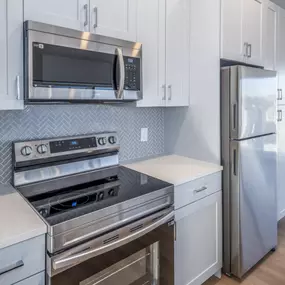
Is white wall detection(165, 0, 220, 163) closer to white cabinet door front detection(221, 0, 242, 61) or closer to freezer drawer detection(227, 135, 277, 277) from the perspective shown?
white cabinet door front detection(221, 0, 242, 61)

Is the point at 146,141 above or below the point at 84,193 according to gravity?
above

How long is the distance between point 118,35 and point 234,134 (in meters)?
1.04

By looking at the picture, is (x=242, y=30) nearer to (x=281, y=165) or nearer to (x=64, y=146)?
(x=281, y=165)

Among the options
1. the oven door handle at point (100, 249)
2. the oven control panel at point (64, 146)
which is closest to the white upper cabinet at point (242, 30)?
the oven control panel at point (64, 146)

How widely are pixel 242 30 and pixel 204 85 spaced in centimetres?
60

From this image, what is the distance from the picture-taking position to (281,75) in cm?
298

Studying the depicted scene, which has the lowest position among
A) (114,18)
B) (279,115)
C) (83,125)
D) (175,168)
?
(175,168)

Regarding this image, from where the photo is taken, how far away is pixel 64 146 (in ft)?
5.80

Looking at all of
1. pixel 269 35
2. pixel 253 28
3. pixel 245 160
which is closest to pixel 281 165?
pixel 245 160

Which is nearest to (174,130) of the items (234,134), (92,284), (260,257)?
(234,134)

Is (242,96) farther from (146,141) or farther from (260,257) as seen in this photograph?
(260,257)

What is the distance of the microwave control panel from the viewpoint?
1.71 meters

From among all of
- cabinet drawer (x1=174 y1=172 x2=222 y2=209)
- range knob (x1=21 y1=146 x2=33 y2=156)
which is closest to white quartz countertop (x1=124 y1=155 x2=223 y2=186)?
cabinet drawer (x1=174 y1=172 x2=222 y2=209)

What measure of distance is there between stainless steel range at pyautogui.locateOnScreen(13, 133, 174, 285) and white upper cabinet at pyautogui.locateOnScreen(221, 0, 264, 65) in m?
1.17
